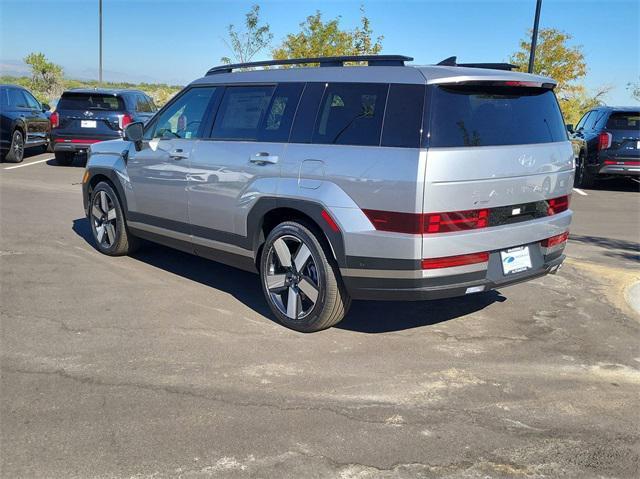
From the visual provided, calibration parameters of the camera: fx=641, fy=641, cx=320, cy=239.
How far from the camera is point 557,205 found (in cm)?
478

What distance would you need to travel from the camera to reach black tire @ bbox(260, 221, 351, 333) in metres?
4.49

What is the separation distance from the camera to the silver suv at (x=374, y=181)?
4039 mm

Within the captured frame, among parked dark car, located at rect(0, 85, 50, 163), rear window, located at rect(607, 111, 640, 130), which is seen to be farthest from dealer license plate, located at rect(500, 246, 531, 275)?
parked dark car, located at rect(0, 85, 50, 163)

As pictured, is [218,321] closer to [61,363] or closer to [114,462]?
[61,363]

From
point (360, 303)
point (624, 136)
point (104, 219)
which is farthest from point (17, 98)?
point (624, 136)

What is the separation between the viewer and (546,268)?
15.7 feet

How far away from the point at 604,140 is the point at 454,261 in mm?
10229

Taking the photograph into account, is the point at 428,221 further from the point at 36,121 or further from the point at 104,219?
the point at 36,121

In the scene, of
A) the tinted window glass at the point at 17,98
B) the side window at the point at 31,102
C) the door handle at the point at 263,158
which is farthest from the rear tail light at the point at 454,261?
the side window at the point at 31,102

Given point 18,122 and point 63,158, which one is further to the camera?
point 63,158

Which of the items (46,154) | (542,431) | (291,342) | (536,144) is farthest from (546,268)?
(46,154)

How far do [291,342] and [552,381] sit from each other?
1762 millimetres

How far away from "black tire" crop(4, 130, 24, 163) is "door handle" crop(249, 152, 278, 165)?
11701mm

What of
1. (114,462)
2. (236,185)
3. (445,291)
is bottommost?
(114,462)
